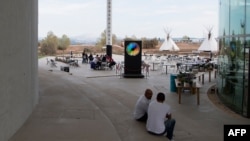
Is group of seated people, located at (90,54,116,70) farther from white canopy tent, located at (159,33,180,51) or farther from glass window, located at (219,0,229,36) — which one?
glass window, located at (219,0,229,36)

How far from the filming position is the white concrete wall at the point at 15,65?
7.85 metres

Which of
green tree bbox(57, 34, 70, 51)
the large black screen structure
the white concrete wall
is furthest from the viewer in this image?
green tree bbox(57, 34, 70, 51)

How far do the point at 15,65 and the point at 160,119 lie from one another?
3.53m

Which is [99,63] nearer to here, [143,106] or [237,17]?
[237,17]

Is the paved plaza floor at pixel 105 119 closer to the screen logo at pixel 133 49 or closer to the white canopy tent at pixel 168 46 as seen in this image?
the screen logo at pixel 133 49

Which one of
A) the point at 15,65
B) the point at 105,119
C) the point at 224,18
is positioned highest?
the point at 224,18

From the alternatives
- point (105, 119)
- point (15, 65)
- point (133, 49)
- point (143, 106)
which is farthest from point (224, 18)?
point (15, 65)

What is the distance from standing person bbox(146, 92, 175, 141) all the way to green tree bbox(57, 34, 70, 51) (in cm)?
6646

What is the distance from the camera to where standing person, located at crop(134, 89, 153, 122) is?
10406 millimetres

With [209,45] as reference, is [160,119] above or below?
below

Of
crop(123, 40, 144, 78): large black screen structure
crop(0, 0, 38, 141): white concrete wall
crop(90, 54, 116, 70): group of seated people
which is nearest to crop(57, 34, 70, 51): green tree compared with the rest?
crop(90, 54, 116, 70): group of seated people

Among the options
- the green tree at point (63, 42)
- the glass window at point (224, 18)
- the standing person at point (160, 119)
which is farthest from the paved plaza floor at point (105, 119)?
the green tree at point (63, 42)

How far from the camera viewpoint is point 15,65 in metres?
9.00

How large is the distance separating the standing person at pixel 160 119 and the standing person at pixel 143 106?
1329 millimetres
